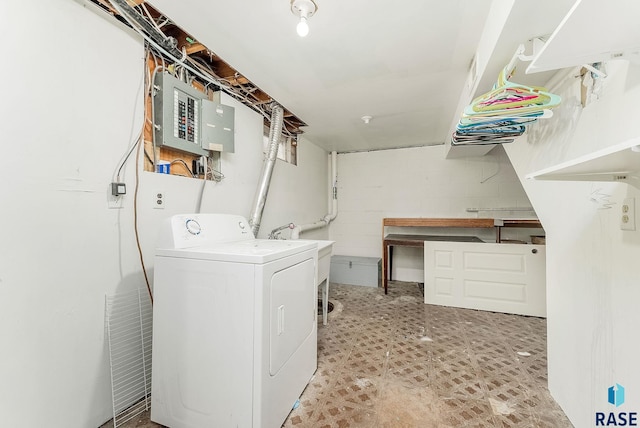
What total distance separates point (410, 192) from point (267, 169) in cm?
270

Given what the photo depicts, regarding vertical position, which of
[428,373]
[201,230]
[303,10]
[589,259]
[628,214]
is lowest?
[428,373]

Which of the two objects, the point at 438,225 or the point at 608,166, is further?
the point at 438,225

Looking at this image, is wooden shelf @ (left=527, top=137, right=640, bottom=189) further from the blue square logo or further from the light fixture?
the light fixture

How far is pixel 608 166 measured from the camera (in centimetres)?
82

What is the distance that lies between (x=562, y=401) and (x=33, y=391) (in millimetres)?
2722

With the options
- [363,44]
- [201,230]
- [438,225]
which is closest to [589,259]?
[363,44]

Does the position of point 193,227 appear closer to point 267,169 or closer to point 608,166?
point 267,169

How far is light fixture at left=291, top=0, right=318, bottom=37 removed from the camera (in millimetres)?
1342

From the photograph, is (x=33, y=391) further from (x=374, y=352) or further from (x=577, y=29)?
(x=577, y=29)

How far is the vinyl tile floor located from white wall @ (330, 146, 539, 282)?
1.70 meters

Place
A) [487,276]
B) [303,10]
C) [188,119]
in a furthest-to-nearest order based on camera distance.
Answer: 1. [487,276]
2. [188,119]
3. [303,10]

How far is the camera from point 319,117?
3.02 meters

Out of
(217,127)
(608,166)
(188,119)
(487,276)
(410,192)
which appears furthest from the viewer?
(410,192)

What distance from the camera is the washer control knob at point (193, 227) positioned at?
4.83 ft
